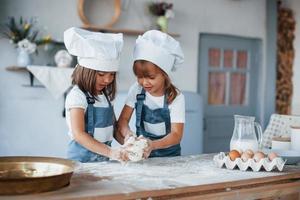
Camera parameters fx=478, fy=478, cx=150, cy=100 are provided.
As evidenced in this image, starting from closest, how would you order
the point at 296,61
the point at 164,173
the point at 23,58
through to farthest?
the point at 164,173, the point at 23,58, the point at 296,61

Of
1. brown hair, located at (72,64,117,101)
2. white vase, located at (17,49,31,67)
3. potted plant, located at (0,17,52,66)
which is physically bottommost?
brown hair, located at (72,64,117,101)

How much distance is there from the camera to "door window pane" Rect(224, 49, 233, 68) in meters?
5.41

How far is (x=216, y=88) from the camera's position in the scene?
5.38m

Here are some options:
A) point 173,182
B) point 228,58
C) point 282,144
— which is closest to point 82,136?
point 173,182

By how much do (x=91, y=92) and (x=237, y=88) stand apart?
3588 millimetres

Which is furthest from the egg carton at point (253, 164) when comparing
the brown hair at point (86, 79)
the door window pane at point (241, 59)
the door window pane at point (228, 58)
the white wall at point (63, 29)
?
the door window pane at point (241, 59)

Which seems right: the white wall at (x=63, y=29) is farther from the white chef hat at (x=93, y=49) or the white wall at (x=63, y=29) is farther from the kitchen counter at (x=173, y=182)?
the kitchen counter at (x=173, y=182)

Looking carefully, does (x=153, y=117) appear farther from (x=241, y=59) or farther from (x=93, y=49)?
(x=241, y=59)

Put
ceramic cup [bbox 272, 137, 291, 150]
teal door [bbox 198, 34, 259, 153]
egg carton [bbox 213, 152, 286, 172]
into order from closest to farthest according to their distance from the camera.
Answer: egg carton [bbox 213, 152, 286, 172]
ceramic cup [bbox 272, 137, 291, 150]
teal door [bbox 198, 34, 259, 153]

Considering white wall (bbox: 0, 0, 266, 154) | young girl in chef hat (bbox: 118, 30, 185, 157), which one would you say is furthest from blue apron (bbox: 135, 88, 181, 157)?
white wall (bbox: 0, 0, 266, 154)

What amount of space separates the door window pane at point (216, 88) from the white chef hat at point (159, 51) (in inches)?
118

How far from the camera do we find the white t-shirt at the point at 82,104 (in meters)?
2.10

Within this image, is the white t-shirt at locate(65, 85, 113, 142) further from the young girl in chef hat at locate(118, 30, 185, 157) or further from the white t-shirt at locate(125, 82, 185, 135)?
the white t-shirt at locate(125, 82, 185, 135)

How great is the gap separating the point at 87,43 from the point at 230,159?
80 cm
